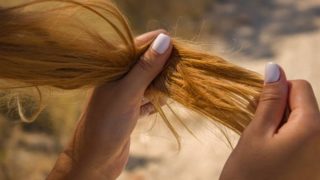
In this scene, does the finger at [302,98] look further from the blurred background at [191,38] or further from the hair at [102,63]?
the blurred background at [191,38]

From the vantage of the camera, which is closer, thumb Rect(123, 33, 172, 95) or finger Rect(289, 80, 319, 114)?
finger Rect(289, 80, 319, 114)

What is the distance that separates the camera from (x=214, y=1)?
15.8 ft

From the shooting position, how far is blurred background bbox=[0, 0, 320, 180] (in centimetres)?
285

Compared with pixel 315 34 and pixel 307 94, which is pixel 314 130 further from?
pixel 315 34

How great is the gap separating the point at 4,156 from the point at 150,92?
170cm

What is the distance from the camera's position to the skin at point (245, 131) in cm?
95

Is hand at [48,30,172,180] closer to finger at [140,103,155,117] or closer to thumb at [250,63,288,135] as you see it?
finger at [140,103,155,117]

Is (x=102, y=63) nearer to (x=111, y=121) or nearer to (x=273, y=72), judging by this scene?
(x=111, y=121)

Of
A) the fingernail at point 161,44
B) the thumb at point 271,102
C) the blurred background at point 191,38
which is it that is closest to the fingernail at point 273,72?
the thumb at point 271,102

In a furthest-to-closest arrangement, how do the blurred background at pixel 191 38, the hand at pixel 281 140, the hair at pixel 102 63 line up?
1. the blurred background at pixel 191 38
2. the hair at pixel 102 63
3. the hand at pixel 281 140

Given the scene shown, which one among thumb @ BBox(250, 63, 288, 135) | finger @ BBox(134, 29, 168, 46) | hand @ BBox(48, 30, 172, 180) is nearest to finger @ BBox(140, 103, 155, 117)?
hand @ BBox(48, 30, 172, 180)

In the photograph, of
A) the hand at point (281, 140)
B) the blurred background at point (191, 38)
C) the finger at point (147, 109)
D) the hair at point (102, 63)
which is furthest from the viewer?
the blurred background at point (191, 38)

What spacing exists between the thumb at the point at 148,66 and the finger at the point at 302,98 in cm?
22

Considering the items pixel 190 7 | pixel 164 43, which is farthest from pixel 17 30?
pixel 190 7
